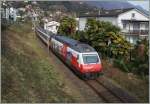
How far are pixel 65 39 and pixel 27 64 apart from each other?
5.08m

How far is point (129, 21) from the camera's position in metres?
19.9

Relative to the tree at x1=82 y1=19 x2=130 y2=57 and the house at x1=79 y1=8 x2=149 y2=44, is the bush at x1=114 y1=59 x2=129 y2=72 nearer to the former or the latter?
the tree at x1=82 y1=19 x2=130 y2=57

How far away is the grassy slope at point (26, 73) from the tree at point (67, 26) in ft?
5.25

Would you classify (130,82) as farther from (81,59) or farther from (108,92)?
(81,59)

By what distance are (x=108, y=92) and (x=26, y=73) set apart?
3575 millimetres

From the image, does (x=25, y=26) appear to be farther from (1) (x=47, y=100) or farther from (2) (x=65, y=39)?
(1) (x=47, y=100)

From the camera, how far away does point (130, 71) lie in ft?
48.6

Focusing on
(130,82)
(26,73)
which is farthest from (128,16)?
(26,73)

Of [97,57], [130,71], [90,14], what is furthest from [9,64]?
[90,14]

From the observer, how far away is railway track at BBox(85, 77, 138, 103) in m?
12.7

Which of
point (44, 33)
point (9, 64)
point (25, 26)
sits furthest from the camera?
point (44, 33)

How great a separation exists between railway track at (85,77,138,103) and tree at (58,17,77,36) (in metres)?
2.86

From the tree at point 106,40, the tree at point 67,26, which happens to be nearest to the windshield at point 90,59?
the tree at point 106,40

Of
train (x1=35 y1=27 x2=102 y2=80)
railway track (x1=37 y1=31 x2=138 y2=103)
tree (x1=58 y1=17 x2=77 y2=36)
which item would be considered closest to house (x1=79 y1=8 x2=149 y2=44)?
tree (x1=58 y1=17 x2=77 y2=36)
